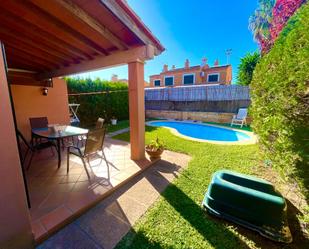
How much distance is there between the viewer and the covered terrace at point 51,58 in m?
1.53

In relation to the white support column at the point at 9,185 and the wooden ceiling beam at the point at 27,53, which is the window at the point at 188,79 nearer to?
the wooden ceiling beam at the point at 27,53

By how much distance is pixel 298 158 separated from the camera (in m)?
1.75

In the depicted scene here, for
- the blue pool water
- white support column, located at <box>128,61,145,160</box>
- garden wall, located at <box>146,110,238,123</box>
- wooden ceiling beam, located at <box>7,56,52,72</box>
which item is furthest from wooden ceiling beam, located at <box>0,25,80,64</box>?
garden wall, located at <box>146,110,238,123</box>

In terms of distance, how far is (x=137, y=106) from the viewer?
11.9ft

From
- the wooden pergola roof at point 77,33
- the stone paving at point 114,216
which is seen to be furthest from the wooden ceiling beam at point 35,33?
the stone paving at point 114,216

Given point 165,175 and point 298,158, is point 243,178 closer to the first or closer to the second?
point 298,158

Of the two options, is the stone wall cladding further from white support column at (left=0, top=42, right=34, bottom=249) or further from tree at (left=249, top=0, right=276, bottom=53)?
white support column at (left=0, top=42, right=34, bottom=249)

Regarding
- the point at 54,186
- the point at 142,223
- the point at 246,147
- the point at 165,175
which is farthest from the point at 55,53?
the point at 246,147

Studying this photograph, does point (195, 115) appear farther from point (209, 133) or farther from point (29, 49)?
point (29, 49)

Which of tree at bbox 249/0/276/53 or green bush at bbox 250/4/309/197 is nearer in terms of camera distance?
green bush at bbox 250/4/309/197

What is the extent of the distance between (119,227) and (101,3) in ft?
10.8

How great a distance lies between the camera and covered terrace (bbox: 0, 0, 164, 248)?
5.02ft

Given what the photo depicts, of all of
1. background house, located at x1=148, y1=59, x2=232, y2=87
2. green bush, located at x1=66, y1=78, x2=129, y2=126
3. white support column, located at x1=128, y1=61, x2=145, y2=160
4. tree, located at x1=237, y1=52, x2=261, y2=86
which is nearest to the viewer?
white support column, located at x1=128, y1=61, x2=145, y2=160

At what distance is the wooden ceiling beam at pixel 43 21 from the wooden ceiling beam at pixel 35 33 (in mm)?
224
